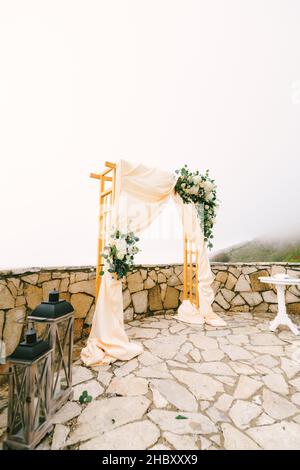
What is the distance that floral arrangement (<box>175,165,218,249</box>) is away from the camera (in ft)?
13.6

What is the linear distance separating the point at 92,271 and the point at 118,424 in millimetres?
2286

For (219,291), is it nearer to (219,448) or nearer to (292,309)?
(292,309)

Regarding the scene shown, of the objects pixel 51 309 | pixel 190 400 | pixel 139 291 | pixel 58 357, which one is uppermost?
pixel 51 309

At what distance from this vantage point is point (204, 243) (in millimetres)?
4414

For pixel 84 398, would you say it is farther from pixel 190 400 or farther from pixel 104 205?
pixel 104 205

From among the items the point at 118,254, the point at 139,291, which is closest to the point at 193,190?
the point at 118,254

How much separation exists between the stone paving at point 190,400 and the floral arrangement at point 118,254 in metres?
1.15

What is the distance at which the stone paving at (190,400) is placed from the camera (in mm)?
1546

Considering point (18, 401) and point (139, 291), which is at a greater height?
point (139, 291)

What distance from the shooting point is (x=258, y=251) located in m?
9.05

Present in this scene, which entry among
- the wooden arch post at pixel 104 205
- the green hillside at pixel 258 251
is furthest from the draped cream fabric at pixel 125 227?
the green hillside at pixel 258 251

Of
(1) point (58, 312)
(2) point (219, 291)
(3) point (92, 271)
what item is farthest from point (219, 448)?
(2) point (219, 291)

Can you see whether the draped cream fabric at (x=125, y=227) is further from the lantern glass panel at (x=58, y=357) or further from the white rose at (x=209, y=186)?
the lantern glass panel at (x=58, y=357)

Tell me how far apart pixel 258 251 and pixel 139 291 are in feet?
21.3
